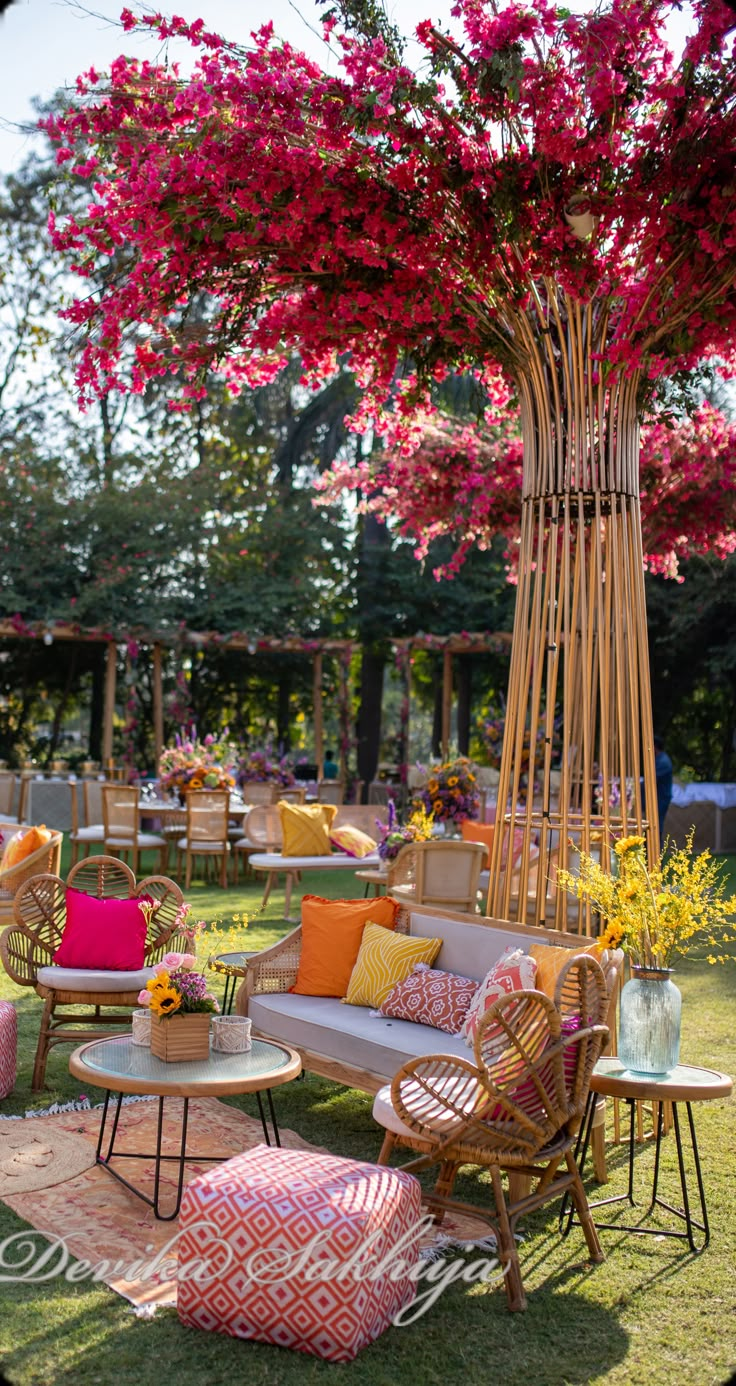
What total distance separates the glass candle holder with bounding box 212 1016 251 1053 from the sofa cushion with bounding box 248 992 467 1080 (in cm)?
48

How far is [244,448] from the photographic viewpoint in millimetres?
19906

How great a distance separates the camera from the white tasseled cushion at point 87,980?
16.7ft

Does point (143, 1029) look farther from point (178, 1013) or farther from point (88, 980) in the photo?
point (88, 980)

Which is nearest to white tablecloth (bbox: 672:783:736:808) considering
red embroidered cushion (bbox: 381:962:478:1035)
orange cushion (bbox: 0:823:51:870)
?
orange cushion (bbox: 0:823:51:870)

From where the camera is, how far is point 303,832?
9.87 meters

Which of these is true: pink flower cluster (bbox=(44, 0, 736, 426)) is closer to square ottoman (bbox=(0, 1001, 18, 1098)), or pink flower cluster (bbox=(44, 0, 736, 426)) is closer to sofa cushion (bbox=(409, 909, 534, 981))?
sofa cushion (bbox=(409, 909, 534, 981))

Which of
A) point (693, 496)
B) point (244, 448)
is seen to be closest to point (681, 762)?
point (244, 448)

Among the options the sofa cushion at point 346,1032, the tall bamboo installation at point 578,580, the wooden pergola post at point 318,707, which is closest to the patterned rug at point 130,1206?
the sofa cushion at point 346,1032

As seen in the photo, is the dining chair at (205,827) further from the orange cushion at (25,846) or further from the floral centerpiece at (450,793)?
the orange cushion at (25,846)

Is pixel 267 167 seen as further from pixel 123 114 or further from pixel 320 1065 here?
pixel 320 1065

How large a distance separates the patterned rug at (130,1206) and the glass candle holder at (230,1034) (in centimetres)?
43

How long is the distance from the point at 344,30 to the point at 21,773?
39.7 feet

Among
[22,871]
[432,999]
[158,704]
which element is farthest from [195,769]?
[432,999]

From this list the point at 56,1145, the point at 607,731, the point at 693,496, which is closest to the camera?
the point at 56,1145
